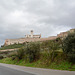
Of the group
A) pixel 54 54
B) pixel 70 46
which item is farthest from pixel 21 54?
pixel 70 46

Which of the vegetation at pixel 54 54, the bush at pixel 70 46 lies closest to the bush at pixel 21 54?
the vegetation at pixel 54 54

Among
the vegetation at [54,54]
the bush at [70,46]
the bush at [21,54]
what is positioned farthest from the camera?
the bush at [21,54]

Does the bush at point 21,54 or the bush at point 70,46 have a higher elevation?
the bush at point 70,46

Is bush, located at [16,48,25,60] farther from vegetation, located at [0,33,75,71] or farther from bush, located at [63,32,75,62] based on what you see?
bush, located at [63,32,75,62]

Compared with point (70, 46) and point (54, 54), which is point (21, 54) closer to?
point (54, 54)

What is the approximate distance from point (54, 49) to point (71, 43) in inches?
166

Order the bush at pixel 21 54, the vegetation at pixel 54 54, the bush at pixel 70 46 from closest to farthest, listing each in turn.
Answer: the bush at pixel 70 46
the vegetation at pixel 54 54
the bush at pixel 21 54

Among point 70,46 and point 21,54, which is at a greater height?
point 70,46

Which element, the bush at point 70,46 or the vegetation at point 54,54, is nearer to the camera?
the bush at point 70,46

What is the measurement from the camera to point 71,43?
1496 cm

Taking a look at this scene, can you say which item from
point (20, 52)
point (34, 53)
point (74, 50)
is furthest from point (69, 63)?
point (20, 52)

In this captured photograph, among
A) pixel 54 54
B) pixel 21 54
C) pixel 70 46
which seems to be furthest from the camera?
pixel 21 54

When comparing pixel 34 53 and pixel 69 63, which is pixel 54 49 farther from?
pixel 34 53

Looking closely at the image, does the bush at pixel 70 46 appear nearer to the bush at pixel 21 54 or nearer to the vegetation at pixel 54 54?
the vegetation at pixel 54 54
